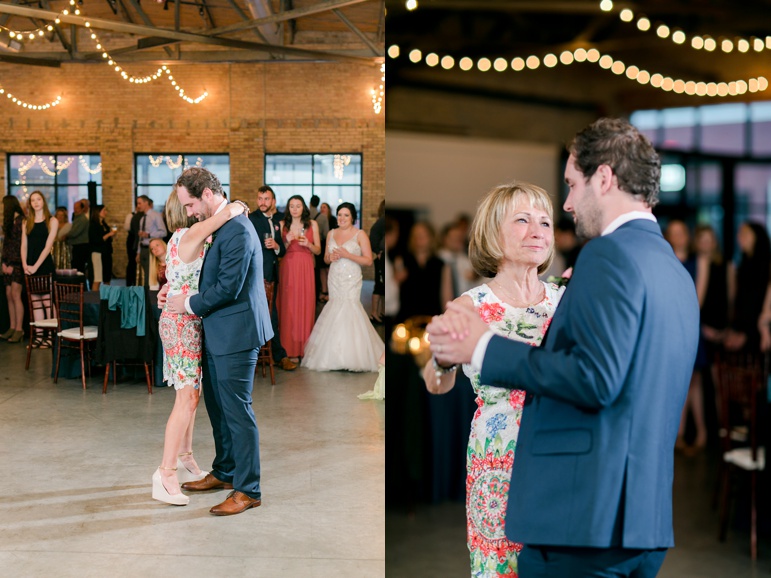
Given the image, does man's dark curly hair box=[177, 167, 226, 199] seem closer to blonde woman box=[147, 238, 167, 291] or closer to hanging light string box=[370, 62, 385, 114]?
blonde woman box=[147, 238, 167, 291]

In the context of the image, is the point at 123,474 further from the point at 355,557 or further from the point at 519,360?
the point at 519,360

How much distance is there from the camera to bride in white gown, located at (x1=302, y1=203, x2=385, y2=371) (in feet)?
26.0

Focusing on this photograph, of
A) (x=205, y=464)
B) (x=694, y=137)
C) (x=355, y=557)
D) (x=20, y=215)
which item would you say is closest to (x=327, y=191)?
(x=20, y=215)

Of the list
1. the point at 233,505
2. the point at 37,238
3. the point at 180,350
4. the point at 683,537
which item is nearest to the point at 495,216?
the point at 683,537

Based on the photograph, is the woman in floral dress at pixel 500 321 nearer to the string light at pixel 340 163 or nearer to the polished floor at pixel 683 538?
the polished floor at pixel 683 538

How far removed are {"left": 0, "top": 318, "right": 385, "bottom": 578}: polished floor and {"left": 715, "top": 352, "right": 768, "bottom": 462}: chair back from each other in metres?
1.58

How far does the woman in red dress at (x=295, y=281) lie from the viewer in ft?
27.4

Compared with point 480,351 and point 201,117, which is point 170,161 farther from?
point 480,351

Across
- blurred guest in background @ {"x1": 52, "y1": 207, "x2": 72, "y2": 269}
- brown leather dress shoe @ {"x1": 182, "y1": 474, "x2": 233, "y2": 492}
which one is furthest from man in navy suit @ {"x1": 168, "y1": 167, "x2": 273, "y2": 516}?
blurred guest in background @ {"x1": 52, "y1": 207, "x2": 72, "y2": 269}

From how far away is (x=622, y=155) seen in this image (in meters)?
1.57

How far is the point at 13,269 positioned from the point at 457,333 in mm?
9267

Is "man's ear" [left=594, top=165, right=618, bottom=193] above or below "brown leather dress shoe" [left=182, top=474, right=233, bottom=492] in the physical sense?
above

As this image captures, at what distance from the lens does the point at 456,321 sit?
1653mm

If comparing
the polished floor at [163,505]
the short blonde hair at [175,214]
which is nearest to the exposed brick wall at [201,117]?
the polished floor at [163,505]
